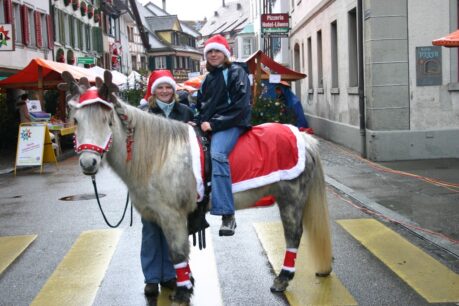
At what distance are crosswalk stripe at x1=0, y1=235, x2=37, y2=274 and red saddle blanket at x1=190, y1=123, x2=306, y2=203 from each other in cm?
297

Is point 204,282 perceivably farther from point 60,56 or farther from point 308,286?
point 60,56

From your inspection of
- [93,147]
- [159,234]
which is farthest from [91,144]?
[159,234]

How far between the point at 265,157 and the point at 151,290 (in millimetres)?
1561

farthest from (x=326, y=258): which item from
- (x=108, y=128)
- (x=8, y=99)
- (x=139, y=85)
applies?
(x=139, y=85)

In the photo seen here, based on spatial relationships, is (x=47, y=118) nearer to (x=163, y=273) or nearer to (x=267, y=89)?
(x=267, y=89)

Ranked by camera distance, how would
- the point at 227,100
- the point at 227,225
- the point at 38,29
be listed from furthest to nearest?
the point at 38,29 < the point at 227,100 < the point at 227,225

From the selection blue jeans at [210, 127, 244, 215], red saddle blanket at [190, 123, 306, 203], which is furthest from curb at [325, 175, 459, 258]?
blue jeans at [210, 127, 244, 215]

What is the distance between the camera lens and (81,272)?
623cm

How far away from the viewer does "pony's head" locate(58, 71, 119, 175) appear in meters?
4.38

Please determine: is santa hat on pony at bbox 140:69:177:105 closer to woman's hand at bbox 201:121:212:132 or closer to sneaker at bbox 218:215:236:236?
woman's hand at bbox 201:121:212:132

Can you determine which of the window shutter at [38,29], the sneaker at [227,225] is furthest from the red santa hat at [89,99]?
the window shutter at [38,29]

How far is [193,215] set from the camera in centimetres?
514

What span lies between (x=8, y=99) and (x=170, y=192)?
1998 centimetres

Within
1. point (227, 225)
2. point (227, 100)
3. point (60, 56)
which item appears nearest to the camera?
point (227, 225)
